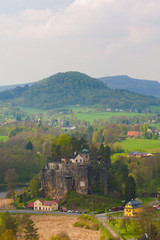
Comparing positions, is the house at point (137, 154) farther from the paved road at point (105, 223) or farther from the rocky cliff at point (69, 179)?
the paved road at point (105, 223)

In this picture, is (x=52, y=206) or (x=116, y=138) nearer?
(x=52, y=206)

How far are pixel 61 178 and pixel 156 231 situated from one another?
4058 centimetres

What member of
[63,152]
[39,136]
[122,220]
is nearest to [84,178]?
[63,152]

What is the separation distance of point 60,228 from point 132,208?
14.4m

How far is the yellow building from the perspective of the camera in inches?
3561

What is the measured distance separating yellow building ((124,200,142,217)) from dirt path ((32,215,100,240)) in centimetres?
992

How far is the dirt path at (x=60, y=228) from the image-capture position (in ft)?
269

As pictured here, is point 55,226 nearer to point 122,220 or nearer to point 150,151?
point 122,220

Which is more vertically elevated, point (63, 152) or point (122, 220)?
point (63, 152)

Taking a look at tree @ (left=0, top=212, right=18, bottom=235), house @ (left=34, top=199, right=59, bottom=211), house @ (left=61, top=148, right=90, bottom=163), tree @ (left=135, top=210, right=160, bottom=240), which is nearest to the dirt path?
house @ (left=34, top=199, right=59, bottom=211)

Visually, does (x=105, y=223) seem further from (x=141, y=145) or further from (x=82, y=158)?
(x=141, y=145)

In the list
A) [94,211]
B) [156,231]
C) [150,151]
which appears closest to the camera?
[156,231]

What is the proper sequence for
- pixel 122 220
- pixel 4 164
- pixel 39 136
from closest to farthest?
pixel 122 220, pixel 4 164, pixel 39 136

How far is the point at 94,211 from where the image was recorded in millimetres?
95750
